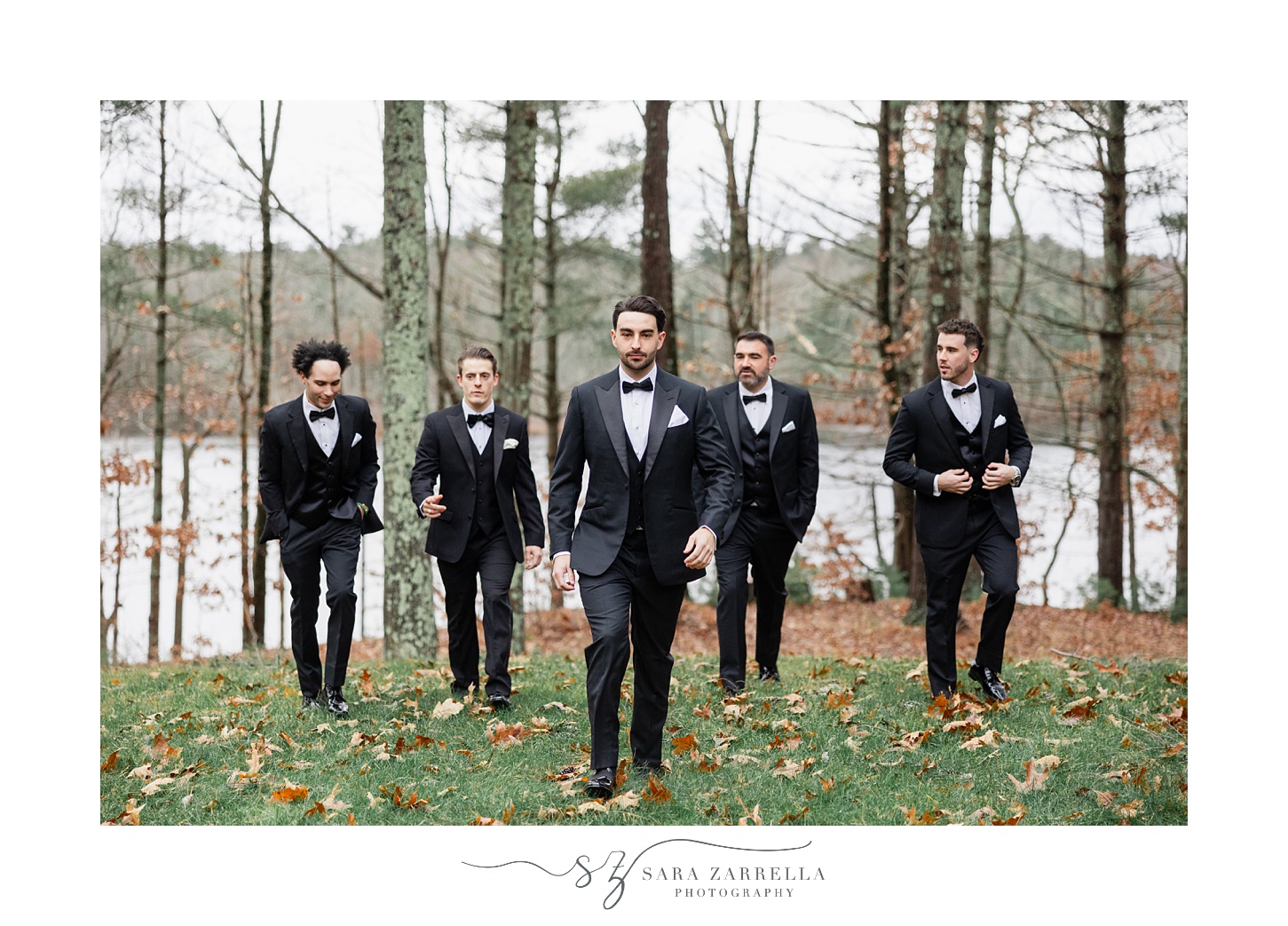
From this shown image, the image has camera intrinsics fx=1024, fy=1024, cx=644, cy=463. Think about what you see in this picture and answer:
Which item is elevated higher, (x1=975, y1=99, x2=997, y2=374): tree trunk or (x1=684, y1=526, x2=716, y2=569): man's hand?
(x1=975, y1=99, x2=997, y2=374): tree trunk

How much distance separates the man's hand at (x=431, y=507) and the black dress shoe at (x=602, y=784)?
7.94ft

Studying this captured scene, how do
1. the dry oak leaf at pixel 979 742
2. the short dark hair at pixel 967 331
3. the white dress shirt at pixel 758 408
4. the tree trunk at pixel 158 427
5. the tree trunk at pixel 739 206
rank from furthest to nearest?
the tree trunk at pixel 739 206 → the tree trunk at pixel 158 427 → the white dress shirt at pixel 758 408 → the short dark hair at pixel 967 331 → the dry oak leaf at pixel 979 742

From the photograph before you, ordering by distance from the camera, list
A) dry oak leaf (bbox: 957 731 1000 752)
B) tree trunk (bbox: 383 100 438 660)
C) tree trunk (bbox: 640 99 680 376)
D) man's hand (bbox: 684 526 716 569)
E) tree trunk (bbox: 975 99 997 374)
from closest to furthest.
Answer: man's hand (bbox: 684 526 716 569)
dry oak leaf (bbox: 957 731 1000 752)
tree trunk (bbox: 383 100 438 660)
tree trunk (bbox: 640 99 680 376)
tree trunk (bbox: 975 99 997 374)

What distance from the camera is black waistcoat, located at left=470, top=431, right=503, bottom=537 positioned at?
7.18 meters

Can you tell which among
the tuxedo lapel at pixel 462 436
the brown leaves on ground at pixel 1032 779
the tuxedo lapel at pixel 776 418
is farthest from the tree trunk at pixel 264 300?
the brown leaves on ground at pixel 1032 779

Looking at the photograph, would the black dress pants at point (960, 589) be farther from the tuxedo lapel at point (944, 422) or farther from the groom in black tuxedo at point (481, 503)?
the groom in black tuxedo at point (481, 503)

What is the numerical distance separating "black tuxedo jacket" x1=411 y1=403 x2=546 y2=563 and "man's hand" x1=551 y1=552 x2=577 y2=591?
201 cm

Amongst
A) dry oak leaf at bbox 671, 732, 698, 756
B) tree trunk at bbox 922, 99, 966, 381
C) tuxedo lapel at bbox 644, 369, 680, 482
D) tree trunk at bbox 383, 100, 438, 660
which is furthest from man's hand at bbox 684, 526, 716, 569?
tree trunk at bbox 922, 99, 966, 381

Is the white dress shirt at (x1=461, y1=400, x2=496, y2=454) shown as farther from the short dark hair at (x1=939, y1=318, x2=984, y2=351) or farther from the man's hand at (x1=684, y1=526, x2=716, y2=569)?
the short dark hair at (x1=939, y1=318, x2=984, y2=351)

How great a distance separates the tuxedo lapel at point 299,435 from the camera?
22.6ft

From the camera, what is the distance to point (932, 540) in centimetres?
702

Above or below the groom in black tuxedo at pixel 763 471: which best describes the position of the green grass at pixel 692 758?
below
